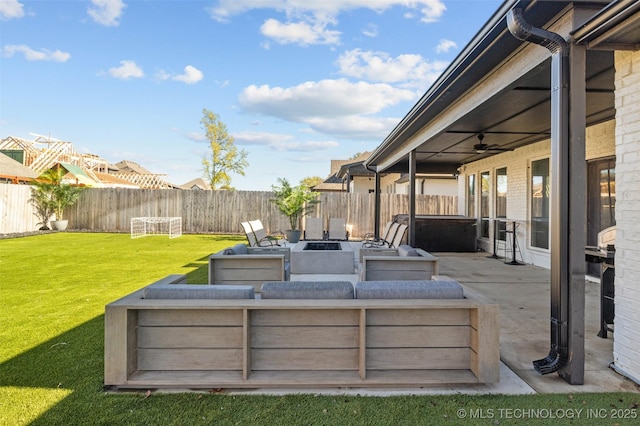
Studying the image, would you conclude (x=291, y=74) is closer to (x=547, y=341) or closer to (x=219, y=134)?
(x=219, y=134)

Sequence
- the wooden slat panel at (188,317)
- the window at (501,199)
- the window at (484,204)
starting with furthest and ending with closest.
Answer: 1. the window at (484,204)
2. the window at (501,199)
3. the wooden slat panel at (188,317)

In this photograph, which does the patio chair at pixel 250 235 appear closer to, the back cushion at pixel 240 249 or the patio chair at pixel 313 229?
the back cushion at pixel 240 249

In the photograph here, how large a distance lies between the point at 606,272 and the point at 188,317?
144 inches

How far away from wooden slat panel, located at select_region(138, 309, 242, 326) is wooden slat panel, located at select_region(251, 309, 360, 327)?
5.7 inches

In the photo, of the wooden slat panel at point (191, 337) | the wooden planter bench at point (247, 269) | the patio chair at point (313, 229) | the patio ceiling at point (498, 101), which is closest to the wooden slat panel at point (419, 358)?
the wooden slat panel at point (191, 337)

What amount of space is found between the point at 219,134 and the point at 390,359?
24240 millimetres

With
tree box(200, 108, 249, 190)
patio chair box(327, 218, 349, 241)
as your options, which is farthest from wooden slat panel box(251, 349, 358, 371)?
tree box(200, 108, 249, 190)

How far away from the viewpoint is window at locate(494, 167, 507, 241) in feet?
31.0

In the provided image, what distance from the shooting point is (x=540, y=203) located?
25.3 feet

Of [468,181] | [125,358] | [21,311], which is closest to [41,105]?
[21,311]

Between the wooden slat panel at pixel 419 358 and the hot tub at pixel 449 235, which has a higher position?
the hot tub at pixel 449 235

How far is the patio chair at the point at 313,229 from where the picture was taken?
427 inches

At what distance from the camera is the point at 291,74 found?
16.8 metres

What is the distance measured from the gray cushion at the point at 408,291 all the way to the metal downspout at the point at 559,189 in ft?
2.35
